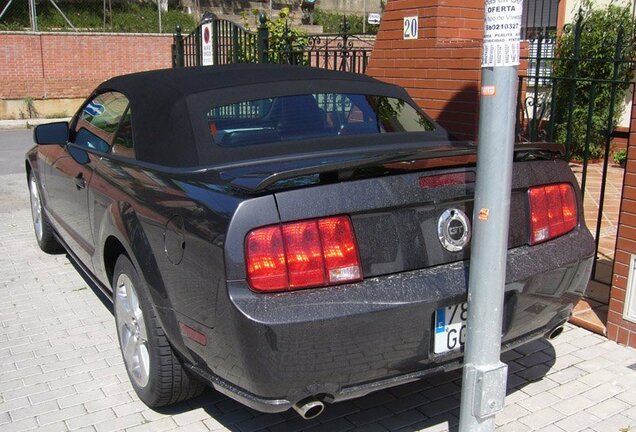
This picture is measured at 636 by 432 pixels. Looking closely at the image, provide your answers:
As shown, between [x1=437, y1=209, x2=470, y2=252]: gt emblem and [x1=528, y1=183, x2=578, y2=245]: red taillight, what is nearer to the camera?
[x1=437, y1=209, x2=470, y2=252]: gt emblem

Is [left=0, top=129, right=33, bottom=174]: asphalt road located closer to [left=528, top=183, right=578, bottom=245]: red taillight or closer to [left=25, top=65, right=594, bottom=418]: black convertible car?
[left=25, top=65, right=594, bottom=418]: black convertible car

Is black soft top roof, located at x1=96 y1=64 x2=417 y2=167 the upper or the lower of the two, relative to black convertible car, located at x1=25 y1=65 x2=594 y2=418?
upper

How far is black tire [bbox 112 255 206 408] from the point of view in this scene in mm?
3348

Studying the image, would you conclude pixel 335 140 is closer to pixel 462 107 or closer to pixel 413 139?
pixel 413 139

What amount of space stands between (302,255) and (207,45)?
8.30 m

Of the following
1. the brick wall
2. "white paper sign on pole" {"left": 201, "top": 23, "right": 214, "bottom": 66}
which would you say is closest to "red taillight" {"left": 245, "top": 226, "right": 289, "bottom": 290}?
"white paper sign on pole" {"left": 201, "top": 23, "right": 214, "bottom": 66}

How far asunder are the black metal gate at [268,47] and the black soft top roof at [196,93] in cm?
290

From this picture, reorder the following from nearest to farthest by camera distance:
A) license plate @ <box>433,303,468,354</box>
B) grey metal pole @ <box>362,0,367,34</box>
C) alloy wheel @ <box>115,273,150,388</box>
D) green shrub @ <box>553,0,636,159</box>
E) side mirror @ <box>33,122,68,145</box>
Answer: license plate @ <box>433,303,468,354</box> → alloy wheel @ <box>115,273,150,388</box> → side mirror @ <box>33,122,68,145</box> → green shrub @ <box>553,0,636,159</box> → grey metal pole @ <box>362,0,367,34</box>

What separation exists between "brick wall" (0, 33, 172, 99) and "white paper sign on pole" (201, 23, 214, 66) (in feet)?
39.7

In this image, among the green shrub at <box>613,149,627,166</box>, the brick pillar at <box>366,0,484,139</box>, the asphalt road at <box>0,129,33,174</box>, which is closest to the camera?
the brick pillar at <box>366,0,484,139</box>

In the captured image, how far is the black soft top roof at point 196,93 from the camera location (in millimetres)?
3568

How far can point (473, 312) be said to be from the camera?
2863 mm

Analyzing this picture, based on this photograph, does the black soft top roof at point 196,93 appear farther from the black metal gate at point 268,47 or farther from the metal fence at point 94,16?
the metal fence at point 94,16

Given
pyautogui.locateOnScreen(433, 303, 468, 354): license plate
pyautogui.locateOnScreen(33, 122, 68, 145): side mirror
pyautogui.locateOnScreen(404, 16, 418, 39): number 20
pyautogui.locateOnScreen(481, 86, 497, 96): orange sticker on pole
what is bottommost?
pyautogui.locateOnScreen(433, 303, 468, 354): license plate
